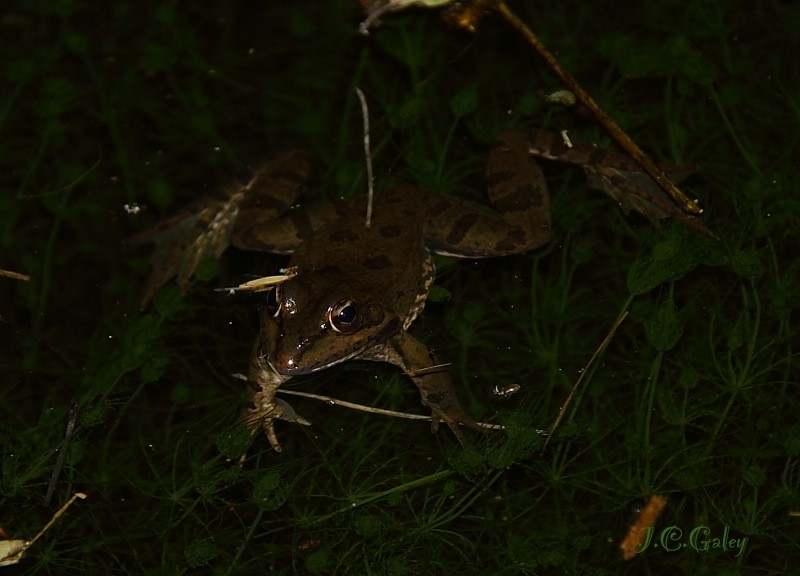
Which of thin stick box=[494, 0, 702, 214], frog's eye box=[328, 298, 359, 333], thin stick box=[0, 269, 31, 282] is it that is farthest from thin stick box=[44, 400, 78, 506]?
thin stick box=[494, 0, 702, 214]

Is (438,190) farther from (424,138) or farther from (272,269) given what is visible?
(272,269)

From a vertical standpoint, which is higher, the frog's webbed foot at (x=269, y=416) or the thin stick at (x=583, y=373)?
the thin stick at (x=583, y=373)

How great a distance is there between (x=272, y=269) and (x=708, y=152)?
3007 millimetres

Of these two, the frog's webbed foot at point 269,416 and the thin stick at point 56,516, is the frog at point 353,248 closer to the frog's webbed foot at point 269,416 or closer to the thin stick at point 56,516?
the frog's webbed foot at point 269,416

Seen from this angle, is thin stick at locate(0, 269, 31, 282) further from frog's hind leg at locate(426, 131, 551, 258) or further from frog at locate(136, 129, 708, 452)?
frog's hind leg at locate(426, 131, 551, 258)

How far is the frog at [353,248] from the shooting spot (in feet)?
14.0

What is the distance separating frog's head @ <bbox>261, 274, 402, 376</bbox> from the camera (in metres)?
4.18

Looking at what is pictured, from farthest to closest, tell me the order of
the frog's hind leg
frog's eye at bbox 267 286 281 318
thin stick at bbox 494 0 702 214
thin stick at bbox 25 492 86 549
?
thin stick at bbox 494 0 702 214 < the frog's hind leg < thin stick at bbox 25 492 86 549 < frog's eye at bbox 267 286 281 318

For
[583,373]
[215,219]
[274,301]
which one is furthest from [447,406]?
[215,219]

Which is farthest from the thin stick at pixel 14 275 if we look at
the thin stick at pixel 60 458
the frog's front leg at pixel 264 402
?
the frog's front leg at pixel 264 402

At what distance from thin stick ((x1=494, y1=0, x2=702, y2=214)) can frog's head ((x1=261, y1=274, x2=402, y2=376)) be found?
191 cm

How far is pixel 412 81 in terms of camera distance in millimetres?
5824

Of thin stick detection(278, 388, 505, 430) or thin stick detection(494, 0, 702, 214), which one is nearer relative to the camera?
thin stick detection(278, 388, 505, 430)

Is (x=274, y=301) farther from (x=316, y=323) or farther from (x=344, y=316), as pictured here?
(x=344, y=316)
